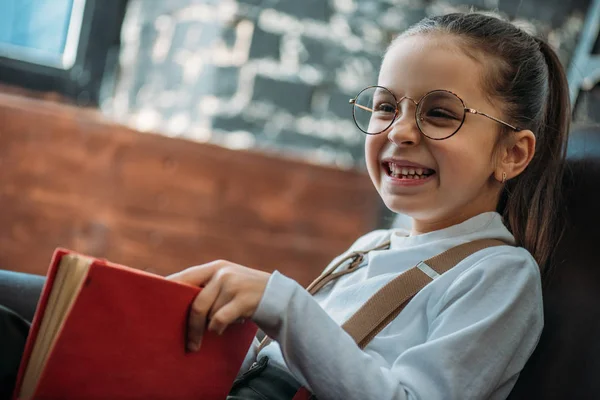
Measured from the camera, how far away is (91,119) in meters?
1.76

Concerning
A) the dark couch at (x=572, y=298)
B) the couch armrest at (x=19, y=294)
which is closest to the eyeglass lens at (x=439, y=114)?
the dark couch at (x=572, y=298)

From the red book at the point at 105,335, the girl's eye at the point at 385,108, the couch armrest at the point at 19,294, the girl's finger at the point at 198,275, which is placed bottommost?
the couch armrest at the point at 19,294

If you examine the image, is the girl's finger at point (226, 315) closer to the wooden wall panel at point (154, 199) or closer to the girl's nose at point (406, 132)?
the girl's nose at point (406, 132)

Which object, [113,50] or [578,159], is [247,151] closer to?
[113,50]

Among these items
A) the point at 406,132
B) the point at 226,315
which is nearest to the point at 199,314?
the point at 226,315

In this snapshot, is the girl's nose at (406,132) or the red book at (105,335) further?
the girl's nose at (406,132)

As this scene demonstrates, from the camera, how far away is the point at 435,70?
93 centimetres

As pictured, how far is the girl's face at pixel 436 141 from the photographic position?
931 millimetres

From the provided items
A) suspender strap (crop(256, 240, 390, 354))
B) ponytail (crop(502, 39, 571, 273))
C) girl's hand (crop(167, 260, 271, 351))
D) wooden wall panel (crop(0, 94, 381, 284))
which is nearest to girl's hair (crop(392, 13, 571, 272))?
ponytail (crop(502, 39, 571, 273))

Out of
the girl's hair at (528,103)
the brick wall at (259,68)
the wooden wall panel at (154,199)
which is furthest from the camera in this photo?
the brick wall at (259,68)

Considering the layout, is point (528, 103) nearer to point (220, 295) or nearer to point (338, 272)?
point (338, 272)

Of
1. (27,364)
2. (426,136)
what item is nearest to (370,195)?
(426,136)

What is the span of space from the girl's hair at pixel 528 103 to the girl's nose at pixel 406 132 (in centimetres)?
11

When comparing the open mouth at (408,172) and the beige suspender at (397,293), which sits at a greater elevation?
the open mouth at (408,172)
